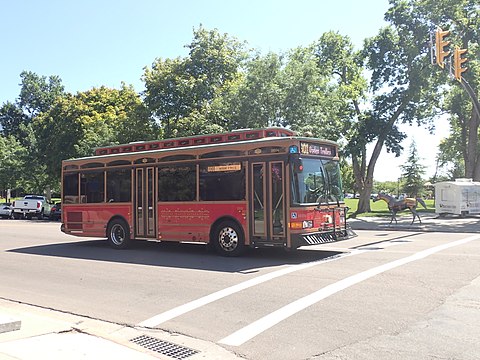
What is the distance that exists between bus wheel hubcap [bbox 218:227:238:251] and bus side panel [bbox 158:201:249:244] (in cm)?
37

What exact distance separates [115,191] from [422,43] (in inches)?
889

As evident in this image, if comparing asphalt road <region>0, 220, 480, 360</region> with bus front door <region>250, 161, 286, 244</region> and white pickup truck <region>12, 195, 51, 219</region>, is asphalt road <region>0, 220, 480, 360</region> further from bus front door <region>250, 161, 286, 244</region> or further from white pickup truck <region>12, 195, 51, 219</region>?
white pickup truck <region>12, 195, 51, 219</region>

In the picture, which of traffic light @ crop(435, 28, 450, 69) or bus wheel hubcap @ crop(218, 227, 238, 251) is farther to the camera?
traffic light @ crop(435, 28, 450, 69)

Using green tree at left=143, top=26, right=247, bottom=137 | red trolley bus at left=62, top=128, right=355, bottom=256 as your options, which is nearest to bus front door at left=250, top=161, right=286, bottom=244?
red trolley bus at left=62, top=128, right=355, bottom=256

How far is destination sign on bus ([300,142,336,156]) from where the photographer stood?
39.0 ft

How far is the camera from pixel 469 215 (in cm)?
3064

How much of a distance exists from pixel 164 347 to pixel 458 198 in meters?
28.1

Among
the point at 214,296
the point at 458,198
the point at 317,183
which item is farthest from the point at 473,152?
the point at 214,296

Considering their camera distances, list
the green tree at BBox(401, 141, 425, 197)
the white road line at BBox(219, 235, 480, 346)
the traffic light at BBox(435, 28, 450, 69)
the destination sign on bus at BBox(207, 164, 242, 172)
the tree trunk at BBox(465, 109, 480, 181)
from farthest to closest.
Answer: the green tree at BBox(401, 141, 425, 197) < the tree trunk at BBox(465, 109, 480, 181) < the traffic light at BBox(435, 28, 450, 69) < the destination sign on bus at BBox(207, 164, 242, 172) < the white road line at BBox(219, 235, 480, 346)

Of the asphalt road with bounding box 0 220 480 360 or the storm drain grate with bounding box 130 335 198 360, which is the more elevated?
the asphalt road with bounding box 0 220 480 360

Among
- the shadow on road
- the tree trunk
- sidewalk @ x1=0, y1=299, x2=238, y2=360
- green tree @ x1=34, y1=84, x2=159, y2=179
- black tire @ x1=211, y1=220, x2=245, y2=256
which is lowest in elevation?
sidewalk @ x1=0, y1=299, x2=238, y2=360

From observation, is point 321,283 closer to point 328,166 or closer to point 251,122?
point 328,166

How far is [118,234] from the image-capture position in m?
15.4

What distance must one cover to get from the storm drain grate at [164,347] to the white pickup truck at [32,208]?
36278 millimetres
